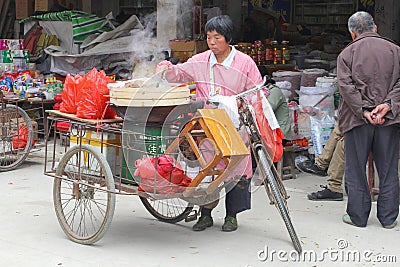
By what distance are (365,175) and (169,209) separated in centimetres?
173

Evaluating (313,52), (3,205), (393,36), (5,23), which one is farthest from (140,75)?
(5,23)

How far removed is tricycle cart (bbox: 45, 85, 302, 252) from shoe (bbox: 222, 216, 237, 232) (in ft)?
1.86

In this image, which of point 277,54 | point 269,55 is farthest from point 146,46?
point 277,54

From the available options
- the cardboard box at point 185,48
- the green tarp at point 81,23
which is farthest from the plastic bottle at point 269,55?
the green tarp at point 81,23

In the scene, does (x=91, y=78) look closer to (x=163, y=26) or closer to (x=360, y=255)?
(x=360, y=255)

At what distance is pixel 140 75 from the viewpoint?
293 inches

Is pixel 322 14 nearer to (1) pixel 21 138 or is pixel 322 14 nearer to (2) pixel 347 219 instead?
(1) pixel 21 138

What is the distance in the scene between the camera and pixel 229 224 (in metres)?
5.82

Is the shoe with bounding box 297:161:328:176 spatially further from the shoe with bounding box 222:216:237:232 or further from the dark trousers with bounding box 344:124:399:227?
the shoe with bounding box 222:216:237:232

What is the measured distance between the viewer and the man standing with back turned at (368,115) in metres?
5.81

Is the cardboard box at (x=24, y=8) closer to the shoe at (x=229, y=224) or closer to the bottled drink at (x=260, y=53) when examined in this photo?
the bottled drink at (x=260, y=53)

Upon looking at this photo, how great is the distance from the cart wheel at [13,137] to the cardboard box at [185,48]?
83.4 inches

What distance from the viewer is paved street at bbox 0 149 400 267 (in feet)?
16.9

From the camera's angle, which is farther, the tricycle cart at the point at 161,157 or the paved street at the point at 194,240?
the paved street at the point at 194,240
